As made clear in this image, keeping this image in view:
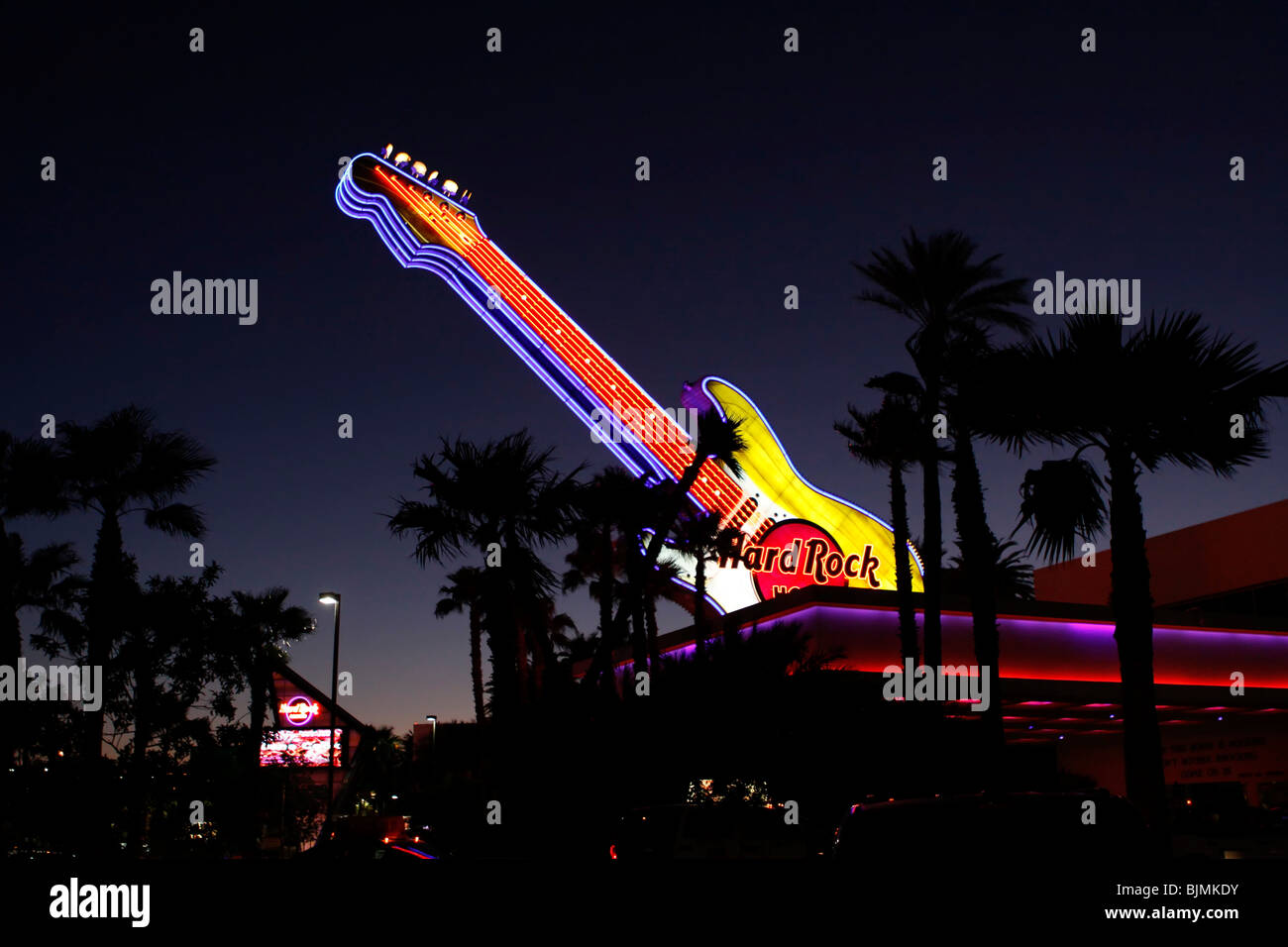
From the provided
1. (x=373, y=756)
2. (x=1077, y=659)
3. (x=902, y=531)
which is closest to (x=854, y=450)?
(x=902, y=531)

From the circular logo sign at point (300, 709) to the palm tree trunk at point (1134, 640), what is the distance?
38.6 meters

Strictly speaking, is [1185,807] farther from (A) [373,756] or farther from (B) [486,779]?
(A) [373,756]

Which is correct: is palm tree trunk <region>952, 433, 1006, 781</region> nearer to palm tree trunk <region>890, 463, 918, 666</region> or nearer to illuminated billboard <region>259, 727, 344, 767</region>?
palm tree trunk <region>890, 463, 918, 666</region>

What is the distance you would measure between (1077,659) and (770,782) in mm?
12528

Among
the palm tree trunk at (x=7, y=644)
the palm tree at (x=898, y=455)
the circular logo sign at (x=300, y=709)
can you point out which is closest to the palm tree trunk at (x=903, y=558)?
the palm tree at (x=898, y=455)

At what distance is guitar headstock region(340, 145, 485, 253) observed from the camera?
38322 mm

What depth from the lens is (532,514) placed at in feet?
66.0

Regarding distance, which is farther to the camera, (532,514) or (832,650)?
(832,650)

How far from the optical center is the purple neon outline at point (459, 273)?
107 ft

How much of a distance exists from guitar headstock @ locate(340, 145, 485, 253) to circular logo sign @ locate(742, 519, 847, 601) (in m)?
14.7

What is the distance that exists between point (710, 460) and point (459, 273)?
10942 millimetres

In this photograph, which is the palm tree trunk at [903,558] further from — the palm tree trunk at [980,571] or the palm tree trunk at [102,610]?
the palm tree trunk at [102,610]
